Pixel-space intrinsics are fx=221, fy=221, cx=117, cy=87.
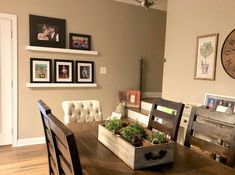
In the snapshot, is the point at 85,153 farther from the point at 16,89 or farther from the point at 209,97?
the point at 16,89

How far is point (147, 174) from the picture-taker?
1226 mm

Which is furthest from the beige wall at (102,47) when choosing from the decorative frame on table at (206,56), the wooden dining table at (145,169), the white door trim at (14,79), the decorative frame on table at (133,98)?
the wooden dining table at (145,169)

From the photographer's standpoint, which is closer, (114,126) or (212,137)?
(114,126)

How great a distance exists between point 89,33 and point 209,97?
236 cm

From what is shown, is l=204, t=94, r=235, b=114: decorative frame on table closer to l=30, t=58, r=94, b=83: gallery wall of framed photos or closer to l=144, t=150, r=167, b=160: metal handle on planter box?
l=144, t=150, r=167, b=160: metal handle on planter box

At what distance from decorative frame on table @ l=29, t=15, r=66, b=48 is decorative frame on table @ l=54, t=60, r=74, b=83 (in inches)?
11.4

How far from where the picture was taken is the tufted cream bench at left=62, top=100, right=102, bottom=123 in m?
2.43

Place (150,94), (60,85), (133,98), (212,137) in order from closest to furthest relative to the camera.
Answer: (212,137), (60,85), (133,98), (150,94)

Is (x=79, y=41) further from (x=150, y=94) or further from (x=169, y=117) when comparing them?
(x=169, y=117)

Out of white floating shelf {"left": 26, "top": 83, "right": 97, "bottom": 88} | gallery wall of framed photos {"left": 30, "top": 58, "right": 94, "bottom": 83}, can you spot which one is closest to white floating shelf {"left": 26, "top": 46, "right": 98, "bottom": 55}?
gallery wall of framed photos {"left": 30, "top": 58, "right": 94, "bottom": 83}

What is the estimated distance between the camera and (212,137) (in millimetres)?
1701

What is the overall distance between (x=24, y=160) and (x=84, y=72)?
1.76 metres

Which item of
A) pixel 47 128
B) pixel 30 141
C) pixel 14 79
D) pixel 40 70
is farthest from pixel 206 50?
pixel 30 141

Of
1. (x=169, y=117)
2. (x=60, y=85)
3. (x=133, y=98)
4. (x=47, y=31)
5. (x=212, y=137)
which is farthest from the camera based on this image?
(x=133, y=98)
